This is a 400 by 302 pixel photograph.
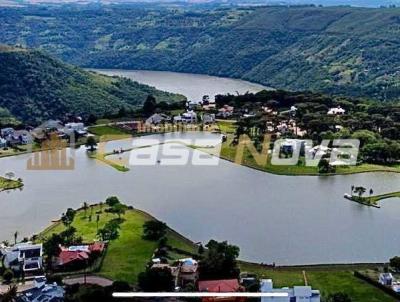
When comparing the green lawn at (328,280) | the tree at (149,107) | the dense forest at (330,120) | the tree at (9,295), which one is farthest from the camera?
the tree at (149,107)

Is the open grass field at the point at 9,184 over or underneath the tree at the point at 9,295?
underneath

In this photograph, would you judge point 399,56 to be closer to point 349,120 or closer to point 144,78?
point 144,78

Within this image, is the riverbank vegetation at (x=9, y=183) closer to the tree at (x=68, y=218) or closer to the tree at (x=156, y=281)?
the tree at (x=68, y=218)

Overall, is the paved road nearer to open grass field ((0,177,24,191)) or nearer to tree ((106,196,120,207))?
tree ((106,196,120,207))

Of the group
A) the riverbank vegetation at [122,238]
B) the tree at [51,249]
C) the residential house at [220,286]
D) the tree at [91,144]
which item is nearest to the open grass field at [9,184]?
the riverbank vegetation at [122,238]

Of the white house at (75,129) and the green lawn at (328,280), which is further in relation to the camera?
the white house at (75,129)

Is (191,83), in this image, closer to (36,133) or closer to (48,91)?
(48,91)

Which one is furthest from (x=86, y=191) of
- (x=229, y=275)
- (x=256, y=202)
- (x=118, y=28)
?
(x=118, y=28)
